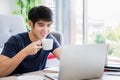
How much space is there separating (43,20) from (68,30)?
6.75 feet

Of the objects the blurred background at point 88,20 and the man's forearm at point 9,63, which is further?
the blurred background at point 88,20

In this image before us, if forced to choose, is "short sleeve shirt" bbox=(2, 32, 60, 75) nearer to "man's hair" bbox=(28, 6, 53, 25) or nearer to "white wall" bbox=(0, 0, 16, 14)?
"man's hair" bbox=(28, 6, 53, 25)

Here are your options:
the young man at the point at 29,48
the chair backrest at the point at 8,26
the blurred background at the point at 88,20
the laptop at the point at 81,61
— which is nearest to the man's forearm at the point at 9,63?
the young man at the point at 29,48

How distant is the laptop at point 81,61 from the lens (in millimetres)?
995

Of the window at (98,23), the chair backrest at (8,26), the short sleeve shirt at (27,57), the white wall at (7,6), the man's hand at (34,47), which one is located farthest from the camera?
the white wall at (7,6)

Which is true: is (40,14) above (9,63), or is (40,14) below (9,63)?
above

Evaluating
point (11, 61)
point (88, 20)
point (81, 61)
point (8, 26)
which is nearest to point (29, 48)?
point (11, 61)

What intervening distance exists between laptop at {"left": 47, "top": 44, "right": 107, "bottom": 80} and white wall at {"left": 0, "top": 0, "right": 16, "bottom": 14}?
8.54 feet

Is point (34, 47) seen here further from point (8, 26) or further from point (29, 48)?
point (8, 26)

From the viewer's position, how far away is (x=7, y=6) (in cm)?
Result: 348

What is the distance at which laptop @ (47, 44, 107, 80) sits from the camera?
0.99 metres

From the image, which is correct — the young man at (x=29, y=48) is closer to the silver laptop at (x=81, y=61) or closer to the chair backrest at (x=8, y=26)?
the silver laptop at (x=81, y=61)

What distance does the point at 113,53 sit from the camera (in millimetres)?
3332

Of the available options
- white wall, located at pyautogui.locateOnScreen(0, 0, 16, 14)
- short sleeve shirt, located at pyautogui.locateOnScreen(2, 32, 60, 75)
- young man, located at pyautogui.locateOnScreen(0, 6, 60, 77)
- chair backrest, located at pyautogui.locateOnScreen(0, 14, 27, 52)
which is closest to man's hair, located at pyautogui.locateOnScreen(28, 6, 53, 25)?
young man, located at pyautogui.locateOnScreen(0, 6, 60, 77)
